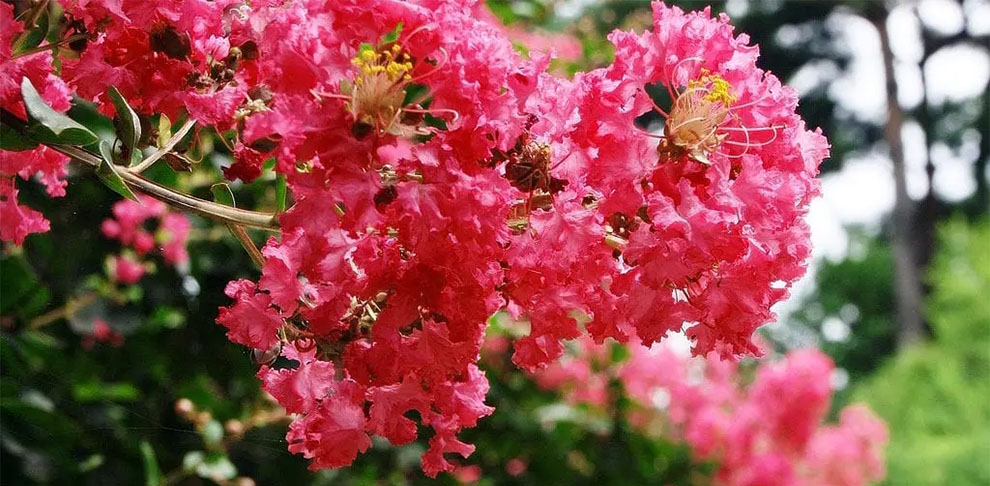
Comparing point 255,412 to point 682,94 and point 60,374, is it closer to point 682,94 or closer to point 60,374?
point 60,374

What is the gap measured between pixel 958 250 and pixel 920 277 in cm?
154

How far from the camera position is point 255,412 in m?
1.07

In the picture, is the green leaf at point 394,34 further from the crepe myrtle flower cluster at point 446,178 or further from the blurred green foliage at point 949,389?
the blurred green foliage at point 949,389

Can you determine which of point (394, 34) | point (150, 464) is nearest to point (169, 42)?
point (394, 34)

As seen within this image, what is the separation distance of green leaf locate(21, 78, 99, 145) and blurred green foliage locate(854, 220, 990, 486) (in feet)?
23.3

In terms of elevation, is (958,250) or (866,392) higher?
(958,250)

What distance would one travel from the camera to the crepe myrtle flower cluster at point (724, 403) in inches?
84.1

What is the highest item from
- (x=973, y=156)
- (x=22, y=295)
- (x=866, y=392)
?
(x=973, y=156)

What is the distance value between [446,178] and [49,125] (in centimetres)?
24

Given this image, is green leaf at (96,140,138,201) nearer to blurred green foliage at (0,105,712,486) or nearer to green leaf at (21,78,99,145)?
green leaf at (21,78,99,145)

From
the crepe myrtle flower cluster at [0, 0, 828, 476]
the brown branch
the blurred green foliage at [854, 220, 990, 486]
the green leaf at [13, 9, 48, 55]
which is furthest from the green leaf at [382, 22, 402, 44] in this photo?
the blurred green foliage at [854, 220, 990, 486]

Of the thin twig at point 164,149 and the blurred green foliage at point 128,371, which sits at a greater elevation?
the thin twig at point 164,149

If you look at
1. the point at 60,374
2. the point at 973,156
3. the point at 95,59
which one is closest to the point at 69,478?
the point at 60,374

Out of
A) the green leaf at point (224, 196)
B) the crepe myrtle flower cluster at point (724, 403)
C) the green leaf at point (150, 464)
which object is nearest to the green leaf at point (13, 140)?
the green leaf at point (224, 196)
